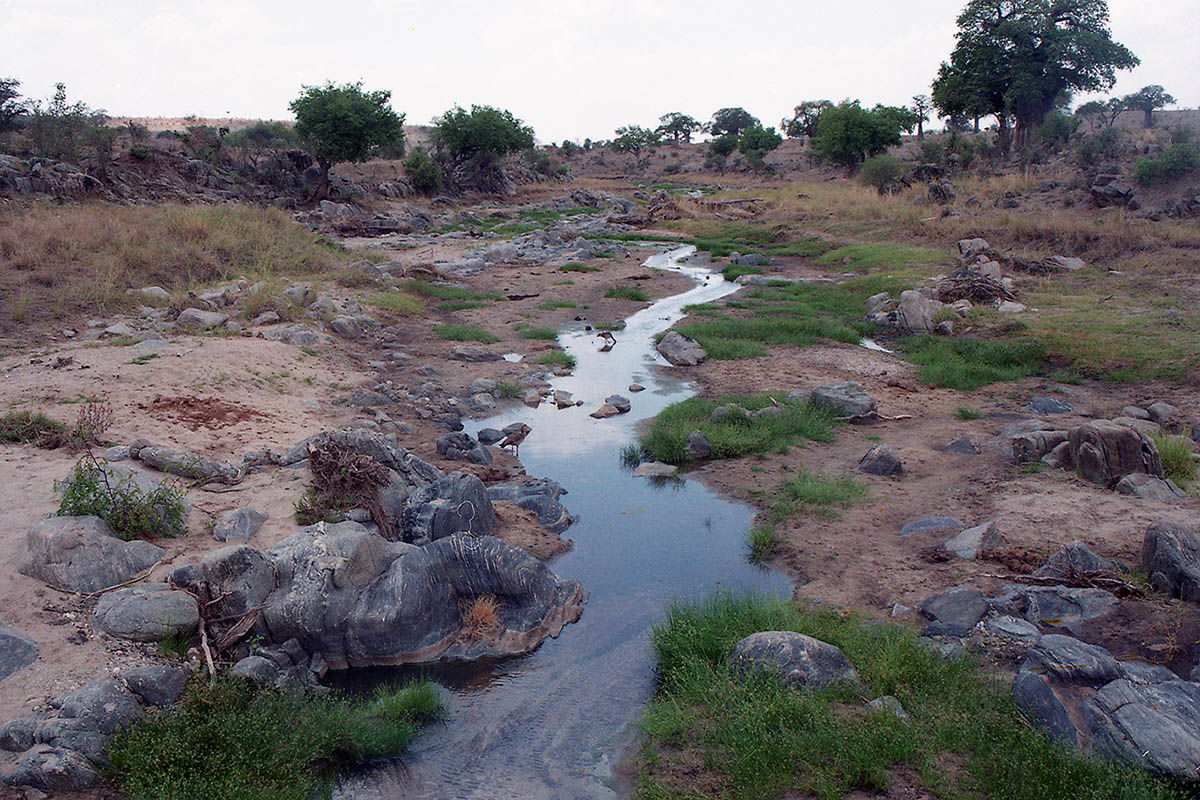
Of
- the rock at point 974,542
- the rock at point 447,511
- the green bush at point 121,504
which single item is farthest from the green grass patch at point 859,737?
the green bush at point 121,504

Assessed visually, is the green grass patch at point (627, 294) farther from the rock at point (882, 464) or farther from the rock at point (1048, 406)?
the rock at point (882, 464)

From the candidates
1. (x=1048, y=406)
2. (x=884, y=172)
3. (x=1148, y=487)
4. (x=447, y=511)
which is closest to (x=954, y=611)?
(x=1148, y=487)

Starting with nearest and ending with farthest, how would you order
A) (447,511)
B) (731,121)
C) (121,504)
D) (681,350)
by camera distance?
(121,504)
(447,511)
(681,350)
(731,121)

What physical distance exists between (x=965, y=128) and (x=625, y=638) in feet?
212

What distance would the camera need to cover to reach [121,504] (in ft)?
18.1

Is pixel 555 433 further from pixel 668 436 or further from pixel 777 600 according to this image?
pixel 777 600

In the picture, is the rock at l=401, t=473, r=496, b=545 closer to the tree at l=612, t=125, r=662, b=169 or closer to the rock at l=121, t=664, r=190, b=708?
the rock at l=121, t=664, r=190, b=708

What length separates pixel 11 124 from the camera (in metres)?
25.4

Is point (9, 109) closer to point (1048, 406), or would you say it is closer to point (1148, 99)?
point (1048, 406)

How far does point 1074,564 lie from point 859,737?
8.40 ft

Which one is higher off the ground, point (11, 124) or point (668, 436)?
point (11, 124)

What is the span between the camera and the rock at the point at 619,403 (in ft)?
34.4

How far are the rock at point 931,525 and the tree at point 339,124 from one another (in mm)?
30258

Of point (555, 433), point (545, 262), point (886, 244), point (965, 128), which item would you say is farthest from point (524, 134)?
point (555, 433)
